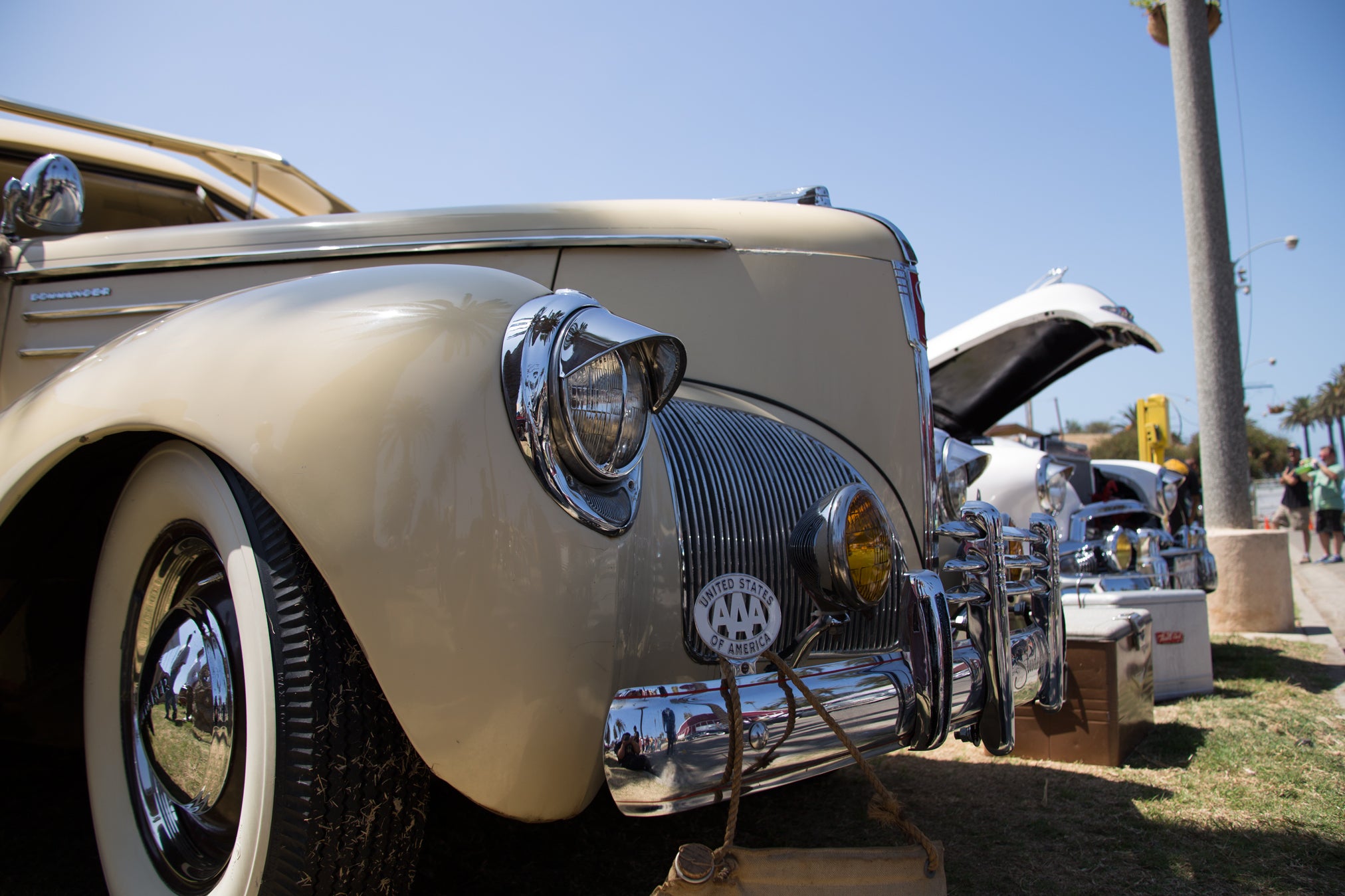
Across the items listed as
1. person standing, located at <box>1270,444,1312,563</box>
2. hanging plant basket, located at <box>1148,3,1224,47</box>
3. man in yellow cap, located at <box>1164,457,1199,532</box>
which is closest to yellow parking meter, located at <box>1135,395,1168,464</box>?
person standing, located at <box>1270,444,1312,563</box>

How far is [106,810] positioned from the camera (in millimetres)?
1555

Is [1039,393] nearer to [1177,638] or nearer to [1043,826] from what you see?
[1177,638]

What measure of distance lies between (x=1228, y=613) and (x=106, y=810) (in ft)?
21.0

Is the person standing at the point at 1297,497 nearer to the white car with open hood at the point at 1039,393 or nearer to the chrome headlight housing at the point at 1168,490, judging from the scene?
the chrome headlight housing at the point at 1168,490

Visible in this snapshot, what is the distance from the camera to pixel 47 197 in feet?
8.07

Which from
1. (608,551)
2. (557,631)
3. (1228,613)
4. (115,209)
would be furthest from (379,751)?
(1228,613)

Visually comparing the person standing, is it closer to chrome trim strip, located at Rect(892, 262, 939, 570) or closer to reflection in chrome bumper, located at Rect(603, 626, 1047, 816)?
chrome trim strip, located at Rect(892, 262, 939, 570)

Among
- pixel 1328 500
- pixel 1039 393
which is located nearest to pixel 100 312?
pixel 1039 393

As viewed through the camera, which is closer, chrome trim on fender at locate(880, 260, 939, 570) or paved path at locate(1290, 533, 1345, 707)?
chrome trim on fender at locate(880, 260, 939, 570)

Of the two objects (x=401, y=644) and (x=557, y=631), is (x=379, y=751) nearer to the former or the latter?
(x=401, y=644)

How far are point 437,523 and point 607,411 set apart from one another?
30 centimetres

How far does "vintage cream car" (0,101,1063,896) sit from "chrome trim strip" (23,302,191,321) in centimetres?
77

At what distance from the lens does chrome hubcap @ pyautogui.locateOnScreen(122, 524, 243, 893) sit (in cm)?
138

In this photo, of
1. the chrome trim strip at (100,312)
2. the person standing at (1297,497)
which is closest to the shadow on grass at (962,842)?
the chrome trim strip at (100,312)
